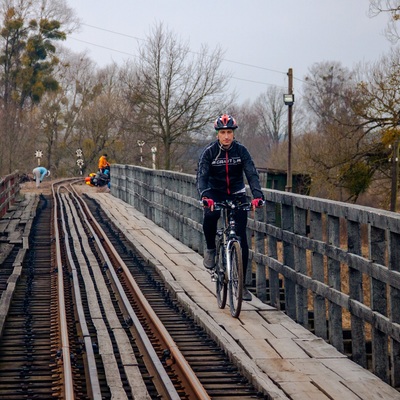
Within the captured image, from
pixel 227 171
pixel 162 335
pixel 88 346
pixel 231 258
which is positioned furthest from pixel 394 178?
pixel 88 346

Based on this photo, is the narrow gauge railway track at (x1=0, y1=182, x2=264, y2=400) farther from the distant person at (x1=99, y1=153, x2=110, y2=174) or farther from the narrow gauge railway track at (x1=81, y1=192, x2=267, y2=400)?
the distant person at (x1=99, y1=153, x2=110, y2=174)

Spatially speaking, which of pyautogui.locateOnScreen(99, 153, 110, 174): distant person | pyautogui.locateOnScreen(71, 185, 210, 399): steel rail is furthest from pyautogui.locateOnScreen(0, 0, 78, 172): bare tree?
pyautogui.locateOnScreen(71, 185, 210, 399): steel rail

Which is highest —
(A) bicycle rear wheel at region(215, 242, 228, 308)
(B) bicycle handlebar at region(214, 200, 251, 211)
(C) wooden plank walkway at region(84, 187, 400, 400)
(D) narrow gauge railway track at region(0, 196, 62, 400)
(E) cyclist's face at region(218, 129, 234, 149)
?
(E) cyclist's face at region(218, 129, 234, 149)

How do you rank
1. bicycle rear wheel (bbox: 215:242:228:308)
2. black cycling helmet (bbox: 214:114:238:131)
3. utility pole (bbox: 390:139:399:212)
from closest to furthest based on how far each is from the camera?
1. black cycling helmet (bbox: 214:114:238:131)
2. bicycle rear wheel (bbox: 215:242:228:308)
3. utility pole (bbox: 390:139:399:212)

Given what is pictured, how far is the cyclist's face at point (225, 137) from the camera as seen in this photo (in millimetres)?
9023

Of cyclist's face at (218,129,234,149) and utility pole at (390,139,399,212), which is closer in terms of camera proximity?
cyclist's face at (218,129,234,149)

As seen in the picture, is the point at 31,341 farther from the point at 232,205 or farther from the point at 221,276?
the point at 232,205

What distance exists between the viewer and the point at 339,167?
39906 millimetres

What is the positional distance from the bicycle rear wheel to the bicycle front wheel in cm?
30

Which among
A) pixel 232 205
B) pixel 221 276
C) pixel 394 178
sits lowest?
pixel 221 276

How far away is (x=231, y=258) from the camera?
29.8 feet

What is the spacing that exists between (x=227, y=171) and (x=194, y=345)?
184 centimetres

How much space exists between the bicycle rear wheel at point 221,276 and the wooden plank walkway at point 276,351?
0.11 meters

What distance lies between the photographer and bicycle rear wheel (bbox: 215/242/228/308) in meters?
9.42
